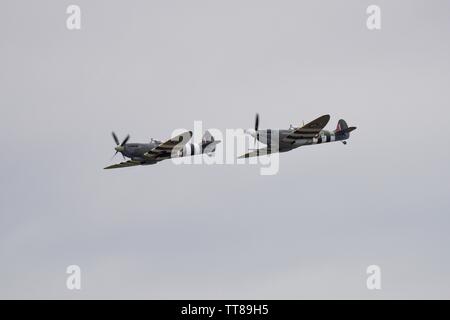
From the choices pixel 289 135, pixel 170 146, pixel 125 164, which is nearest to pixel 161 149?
pixel 170 146

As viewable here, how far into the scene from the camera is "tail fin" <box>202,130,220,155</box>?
123 m

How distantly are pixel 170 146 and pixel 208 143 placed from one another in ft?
18.5

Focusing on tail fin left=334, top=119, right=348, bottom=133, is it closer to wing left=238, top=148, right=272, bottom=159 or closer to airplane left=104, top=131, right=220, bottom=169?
wing left=238, top=148, right=272, bottom=159

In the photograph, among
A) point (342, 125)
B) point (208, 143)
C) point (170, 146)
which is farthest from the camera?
point (342, 125)

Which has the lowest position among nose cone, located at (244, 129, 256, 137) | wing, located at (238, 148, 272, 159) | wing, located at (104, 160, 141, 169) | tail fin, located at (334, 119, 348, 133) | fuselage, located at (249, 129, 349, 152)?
wing, located at (104, 160, 141, 169)

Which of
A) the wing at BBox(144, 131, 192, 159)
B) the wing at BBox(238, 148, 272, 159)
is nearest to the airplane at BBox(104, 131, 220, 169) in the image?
the wing at BBox(144, 131, 192, 159)

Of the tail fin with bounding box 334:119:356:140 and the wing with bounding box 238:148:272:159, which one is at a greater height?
the tail fin with bounding box 334:119:356:140

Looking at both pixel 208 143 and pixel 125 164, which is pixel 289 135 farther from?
pixel 125 164

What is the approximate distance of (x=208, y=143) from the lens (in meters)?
124
